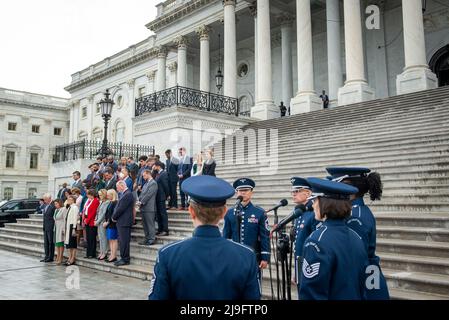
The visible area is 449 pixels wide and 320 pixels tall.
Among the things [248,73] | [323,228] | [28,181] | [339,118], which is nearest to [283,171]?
[339,118]

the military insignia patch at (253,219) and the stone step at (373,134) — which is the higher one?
the stone step at (373,134)

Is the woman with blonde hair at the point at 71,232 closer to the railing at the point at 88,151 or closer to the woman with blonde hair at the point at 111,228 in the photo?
the woman with blonde hair at the point at 111,228

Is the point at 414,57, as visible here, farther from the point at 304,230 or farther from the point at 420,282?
the point at 304,230

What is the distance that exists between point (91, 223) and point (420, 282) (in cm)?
785

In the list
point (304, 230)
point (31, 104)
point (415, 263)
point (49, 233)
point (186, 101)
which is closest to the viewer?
point (304, 230)

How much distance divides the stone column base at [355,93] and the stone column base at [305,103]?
1.96m

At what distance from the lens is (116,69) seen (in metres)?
44.4

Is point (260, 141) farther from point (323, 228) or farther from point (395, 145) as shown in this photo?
point (323, 228)

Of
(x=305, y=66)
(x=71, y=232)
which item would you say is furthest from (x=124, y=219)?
(x=305, y=66)

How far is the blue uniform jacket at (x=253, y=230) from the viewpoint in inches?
218

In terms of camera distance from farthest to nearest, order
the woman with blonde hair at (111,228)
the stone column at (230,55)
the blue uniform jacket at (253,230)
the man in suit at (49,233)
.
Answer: the stone column at (230,55) → the man in suit at (49,233) → the woman with blonde hair at (111,228) → the blue uniform jacket at (253,230)

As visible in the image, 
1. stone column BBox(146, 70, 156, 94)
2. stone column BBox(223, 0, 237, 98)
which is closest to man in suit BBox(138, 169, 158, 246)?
stone column BBox(223, 0, 237, 98)

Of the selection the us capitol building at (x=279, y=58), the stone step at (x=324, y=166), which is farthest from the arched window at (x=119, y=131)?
the stone step at (x=324, y=166)
